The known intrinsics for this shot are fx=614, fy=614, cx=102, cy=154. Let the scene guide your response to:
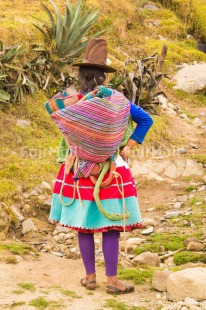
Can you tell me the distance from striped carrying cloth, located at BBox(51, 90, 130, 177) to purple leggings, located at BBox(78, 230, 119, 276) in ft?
1.44

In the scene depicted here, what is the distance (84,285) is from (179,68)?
9578 mm

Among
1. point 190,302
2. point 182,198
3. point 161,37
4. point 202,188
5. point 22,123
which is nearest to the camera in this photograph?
point 190,302

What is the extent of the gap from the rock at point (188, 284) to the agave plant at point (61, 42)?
516 cm

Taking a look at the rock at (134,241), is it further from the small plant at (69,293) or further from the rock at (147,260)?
the small plant at (69,293)

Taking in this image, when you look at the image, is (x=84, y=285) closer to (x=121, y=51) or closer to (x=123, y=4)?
(x=121, y=51)

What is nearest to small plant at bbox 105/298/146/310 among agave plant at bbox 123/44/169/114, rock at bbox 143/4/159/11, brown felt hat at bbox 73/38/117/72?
brown felt hat at bbox 73/38/117/72

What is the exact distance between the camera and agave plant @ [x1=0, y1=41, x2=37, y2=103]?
782cm

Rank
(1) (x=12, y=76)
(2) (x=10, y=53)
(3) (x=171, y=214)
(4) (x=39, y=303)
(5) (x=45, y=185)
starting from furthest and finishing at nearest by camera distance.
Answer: (1) (x=12, y=76) < (2) (x=10, y=53) < (5) (x=45, y=185) < (3) (x=171, y=214) < (4) (x=39, y=303)

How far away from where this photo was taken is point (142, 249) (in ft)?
18.6

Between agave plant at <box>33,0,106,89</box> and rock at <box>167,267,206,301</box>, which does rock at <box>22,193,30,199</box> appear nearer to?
agave plant at <box>33,0,106,89</box>

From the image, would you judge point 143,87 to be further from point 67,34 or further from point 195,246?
point 195,246

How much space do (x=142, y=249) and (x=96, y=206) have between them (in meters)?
1.64

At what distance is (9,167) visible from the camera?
6.93m

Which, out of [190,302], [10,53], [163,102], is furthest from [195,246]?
[163,102]
